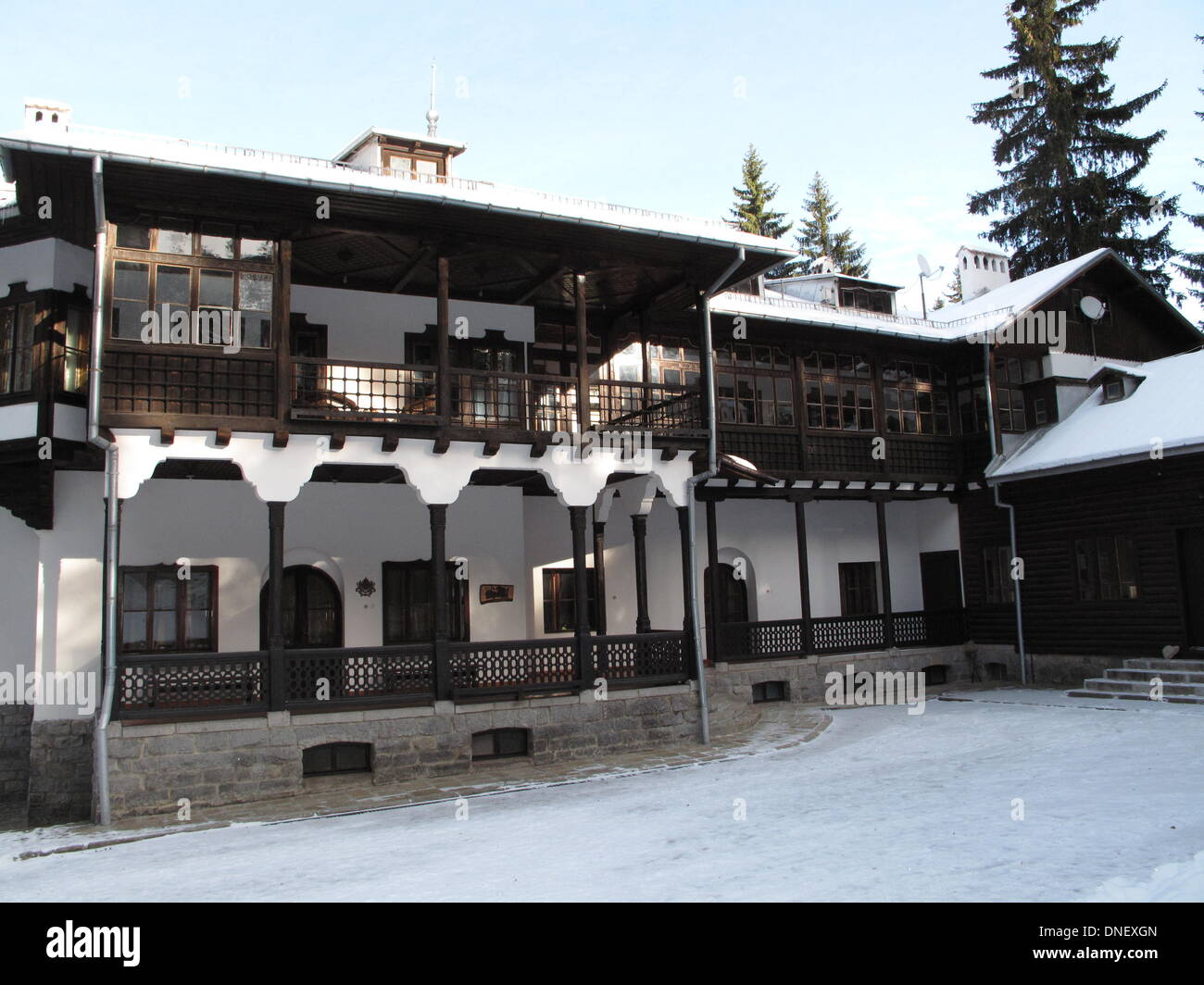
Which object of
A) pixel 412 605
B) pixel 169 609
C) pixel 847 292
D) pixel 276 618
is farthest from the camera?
pixel 847 292

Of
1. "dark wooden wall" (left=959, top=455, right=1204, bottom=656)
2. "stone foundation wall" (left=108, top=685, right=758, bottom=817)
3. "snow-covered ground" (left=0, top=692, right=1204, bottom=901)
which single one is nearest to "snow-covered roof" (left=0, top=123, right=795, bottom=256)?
"stone foundation wall" (left=108, top=685, right=758, bottom=817)

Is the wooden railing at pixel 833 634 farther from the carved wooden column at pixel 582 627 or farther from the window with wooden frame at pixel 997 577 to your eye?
the carved wooden column at pixel 582 627

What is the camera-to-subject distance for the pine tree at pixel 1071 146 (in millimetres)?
30172

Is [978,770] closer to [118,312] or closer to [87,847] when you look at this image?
[87,847]

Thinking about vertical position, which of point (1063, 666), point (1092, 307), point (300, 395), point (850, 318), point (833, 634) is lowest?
point (1063, 666)

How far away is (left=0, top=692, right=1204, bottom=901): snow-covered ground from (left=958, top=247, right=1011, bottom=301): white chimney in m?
16.2

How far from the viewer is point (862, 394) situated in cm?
2083

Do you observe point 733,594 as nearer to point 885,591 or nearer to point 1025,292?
point 885,591

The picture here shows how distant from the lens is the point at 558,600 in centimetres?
1802

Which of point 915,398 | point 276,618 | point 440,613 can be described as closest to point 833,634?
point 915,398

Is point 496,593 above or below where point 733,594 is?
above

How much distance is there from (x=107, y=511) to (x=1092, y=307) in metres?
20.4

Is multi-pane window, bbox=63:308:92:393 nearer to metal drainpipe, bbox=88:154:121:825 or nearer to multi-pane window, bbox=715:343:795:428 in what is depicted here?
metal drainpipe, bbox=88:154:121:825
